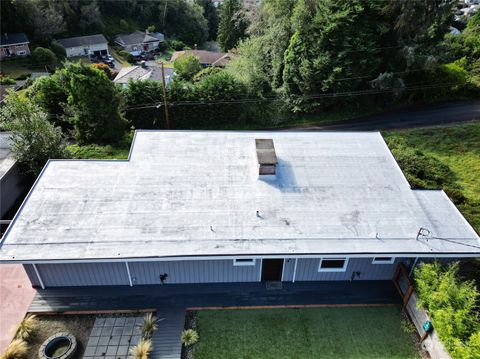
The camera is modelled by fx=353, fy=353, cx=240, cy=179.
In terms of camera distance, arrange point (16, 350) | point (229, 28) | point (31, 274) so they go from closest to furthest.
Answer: point (16, 350)
point (31, 274)
point (229, 28)

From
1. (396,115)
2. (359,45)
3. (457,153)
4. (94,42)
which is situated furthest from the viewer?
(94,42)

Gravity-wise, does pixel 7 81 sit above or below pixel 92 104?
below

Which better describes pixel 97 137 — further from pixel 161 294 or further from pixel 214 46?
pixel 214 46

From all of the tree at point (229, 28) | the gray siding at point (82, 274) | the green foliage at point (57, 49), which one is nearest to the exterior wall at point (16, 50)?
the green foliage at point (57, 49)

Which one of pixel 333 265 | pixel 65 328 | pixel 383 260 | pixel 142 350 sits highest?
pixel 383 260

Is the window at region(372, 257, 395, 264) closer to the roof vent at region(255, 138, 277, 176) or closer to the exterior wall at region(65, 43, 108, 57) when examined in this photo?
the roof vent at region(255, 138, 277, 176)

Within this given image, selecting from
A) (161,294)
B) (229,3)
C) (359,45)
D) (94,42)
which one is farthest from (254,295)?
(94,42)

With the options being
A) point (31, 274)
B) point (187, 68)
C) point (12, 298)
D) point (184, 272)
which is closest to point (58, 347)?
point (31, 274)


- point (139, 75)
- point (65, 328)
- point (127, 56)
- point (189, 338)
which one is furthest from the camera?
point (127, 56)

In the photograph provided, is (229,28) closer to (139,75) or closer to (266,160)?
(139,75)
